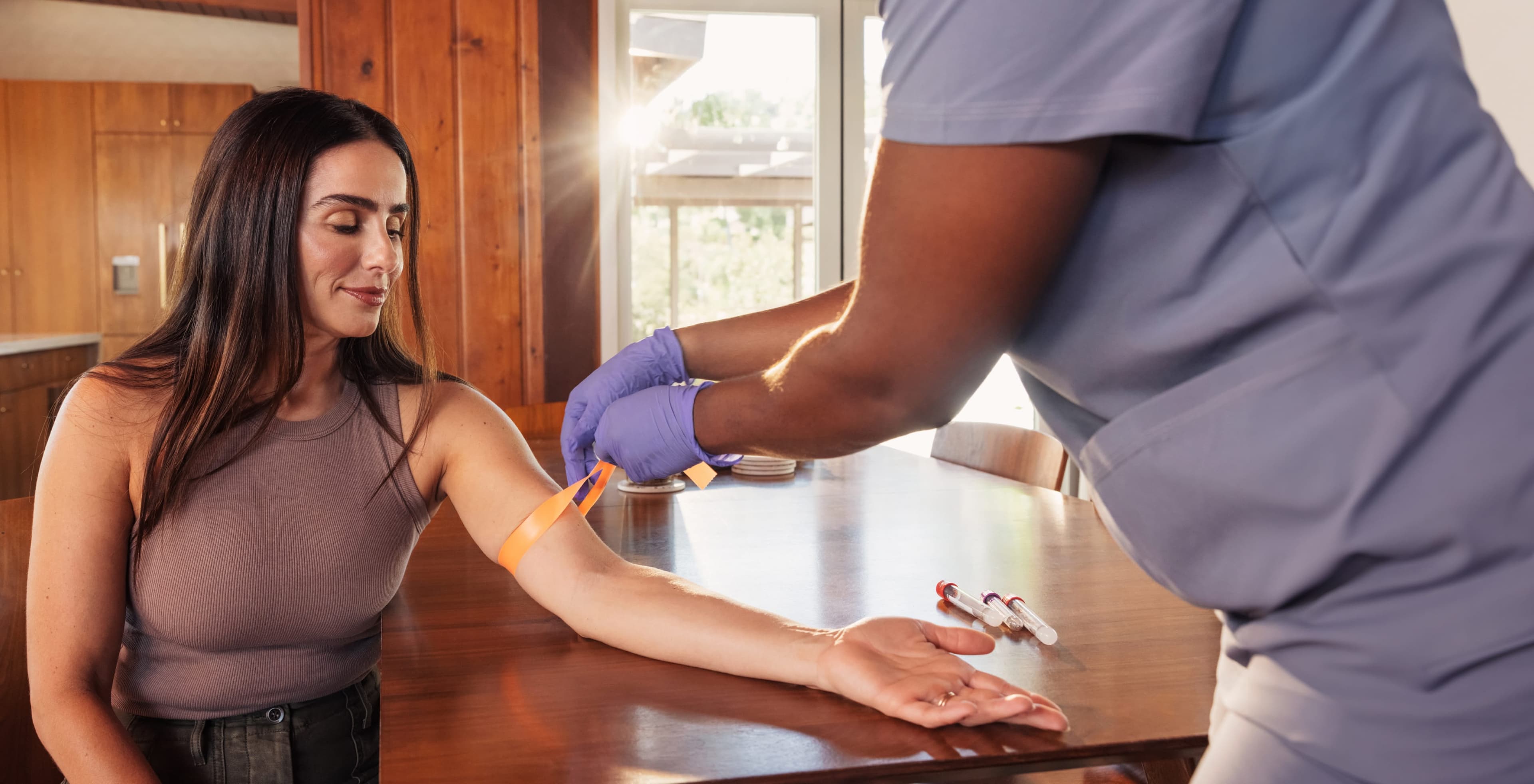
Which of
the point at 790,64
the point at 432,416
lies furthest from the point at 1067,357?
the point at 790,64

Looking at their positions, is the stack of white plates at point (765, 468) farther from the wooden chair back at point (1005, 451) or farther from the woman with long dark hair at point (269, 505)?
the woman with long dark hair at point (269, 505)

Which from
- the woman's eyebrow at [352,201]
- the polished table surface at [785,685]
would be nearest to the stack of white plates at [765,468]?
the polished table surface at [785,685]

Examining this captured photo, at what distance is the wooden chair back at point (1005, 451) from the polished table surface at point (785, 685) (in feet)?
1.74

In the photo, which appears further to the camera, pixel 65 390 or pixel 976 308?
pixel 65 390

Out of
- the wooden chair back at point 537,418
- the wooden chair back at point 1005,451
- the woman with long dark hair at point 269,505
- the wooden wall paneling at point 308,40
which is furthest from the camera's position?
the wooden wall paneling at point 308,40

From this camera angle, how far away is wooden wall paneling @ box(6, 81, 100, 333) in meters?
5.78

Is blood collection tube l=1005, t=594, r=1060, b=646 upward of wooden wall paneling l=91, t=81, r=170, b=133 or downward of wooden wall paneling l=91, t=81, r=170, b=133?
downward

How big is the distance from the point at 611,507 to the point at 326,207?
2.24 ft

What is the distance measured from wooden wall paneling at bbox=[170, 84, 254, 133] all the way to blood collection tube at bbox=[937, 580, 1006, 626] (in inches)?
227

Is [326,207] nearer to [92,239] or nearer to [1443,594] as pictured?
[1443,594]

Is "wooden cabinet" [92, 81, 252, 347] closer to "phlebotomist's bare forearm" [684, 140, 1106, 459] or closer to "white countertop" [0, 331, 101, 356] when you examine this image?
"white countertop" [0, 331, 101, 356]

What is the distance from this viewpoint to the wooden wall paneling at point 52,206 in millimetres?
5781

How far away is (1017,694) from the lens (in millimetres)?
841

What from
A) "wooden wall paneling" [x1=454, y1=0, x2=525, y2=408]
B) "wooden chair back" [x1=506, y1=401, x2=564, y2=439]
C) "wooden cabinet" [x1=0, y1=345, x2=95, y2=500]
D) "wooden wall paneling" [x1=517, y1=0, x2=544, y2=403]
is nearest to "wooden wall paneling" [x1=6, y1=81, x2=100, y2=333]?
"wooden cabinet" [x1=0, y1=345, x2=95, y2=500]
